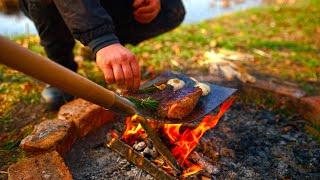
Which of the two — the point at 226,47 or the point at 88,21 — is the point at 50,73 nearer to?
the point at 88,21

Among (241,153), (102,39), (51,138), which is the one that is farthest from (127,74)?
(241,153)

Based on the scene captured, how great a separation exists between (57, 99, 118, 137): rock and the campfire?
32 cm

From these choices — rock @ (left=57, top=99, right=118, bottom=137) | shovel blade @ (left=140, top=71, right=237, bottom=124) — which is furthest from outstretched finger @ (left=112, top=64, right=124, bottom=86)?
rock @ (left=57, top=99, right=118, bottom=137)

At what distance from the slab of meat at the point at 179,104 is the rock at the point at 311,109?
1.15m

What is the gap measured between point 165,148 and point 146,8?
54.8 inches

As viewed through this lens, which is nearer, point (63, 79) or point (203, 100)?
point (63, 79)

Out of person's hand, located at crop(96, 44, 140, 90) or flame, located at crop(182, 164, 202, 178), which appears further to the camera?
flame, located at crop(182, 164, 202, 178)

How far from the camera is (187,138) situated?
2113mm

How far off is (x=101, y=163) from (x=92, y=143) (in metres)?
0.28

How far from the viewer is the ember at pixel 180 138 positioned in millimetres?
1981

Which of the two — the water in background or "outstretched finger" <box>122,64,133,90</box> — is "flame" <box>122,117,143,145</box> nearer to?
"outstretched finger" <box>122,64,133,90</box>

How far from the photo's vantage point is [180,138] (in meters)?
2.12

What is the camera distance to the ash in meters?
2.05

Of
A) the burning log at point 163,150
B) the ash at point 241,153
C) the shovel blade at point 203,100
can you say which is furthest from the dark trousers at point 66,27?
the burning log at point 163,150
